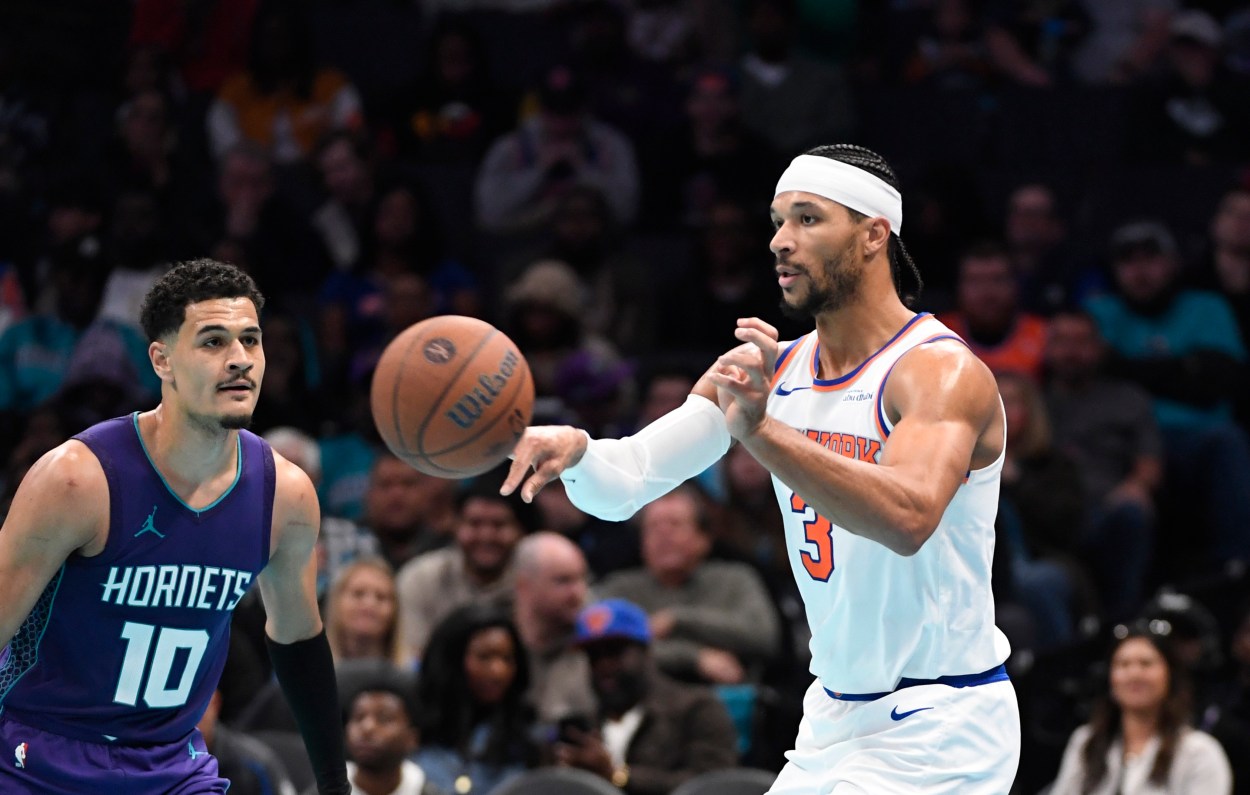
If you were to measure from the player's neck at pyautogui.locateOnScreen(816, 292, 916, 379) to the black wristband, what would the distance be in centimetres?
190

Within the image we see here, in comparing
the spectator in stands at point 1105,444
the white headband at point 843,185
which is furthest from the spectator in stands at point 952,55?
the white headband at point 843,185

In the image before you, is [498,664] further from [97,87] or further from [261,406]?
[97,87]

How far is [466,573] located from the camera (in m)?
9.60

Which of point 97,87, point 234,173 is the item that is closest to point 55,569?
point 234,173

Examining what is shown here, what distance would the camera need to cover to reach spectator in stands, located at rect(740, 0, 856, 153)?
13.1 metres

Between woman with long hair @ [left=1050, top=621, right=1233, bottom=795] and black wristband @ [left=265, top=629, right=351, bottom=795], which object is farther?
woman with long hair @ [left=1050, top=621, right=1233, bottom=795]

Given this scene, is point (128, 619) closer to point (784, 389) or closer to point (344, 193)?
point (784, 389)

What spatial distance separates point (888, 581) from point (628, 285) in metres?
7.03

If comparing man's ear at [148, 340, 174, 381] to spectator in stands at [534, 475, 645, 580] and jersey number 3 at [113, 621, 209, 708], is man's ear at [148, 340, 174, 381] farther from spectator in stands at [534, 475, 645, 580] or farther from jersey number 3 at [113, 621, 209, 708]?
spectator in stands at [534, 475, 645, 580]

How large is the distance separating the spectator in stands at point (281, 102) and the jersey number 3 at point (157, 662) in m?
A: 8.27

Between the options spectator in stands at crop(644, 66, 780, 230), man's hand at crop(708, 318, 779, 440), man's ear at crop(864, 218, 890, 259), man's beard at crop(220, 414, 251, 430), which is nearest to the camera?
man's hand at crop(708, 318, 779, 440)

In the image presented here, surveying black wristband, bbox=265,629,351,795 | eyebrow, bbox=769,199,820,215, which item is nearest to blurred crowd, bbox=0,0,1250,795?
black wristband, bbox=265,629,351,795

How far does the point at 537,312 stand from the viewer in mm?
11172

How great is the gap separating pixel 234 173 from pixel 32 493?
766 cm
